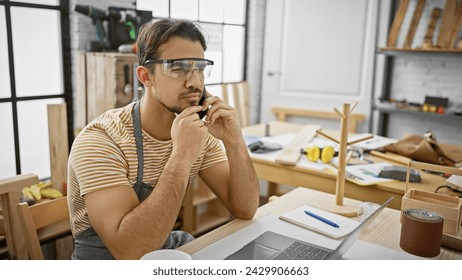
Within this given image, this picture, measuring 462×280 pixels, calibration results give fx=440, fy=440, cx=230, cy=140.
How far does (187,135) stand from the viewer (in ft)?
3.65

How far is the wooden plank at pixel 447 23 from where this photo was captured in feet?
9.62

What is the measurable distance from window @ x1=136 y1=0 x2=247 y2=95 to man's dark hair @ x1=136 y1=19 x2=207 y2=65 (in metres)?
1.51

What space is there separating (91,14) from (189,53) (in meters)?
1.21

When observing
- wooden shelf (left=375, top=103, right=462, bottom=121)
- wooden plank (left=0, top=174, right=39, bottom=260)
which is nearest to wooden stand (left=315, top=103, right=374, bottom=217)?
wooden plank (left=0, top=174, right=39, bottom=260)

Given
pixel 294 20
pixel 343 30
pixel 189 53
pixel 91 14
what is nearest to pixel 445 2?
pixel 343 30

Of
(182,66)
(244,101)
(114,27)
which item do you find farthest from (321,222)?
(244,101)

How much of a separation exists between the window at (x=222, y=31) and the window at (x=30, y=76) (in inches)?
29.6

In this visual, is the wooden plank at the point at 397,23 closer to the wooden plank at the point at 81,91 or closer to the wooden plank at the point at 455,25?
the wooden plank at the point at 455,25

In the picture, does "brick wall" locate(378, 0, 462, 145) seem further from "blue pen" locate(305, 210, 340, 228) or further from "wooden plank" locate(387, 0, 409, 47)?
"blue pen" locate(305, 210, 340, 228)

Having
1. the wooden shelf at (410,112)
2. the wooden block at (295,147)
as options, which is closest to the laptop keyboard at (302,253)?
the wooden block at (295,147)

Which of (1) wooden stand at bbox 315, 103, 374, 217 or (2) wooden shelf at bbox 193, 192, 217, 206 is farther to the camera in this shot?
(2) wooden shelf at bbox 193, 192, 217, 206

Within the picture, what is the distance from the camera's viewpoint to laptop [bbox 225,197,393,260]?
3.14ft

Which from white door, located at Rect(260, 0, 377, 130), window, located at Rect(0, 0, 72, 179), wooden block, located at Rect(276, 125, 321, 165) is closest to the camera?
wooden block, located at Rect(276, 125, 321, 165)

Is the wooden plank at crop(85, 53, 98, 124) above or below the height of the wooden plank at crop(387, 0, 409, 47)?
below
